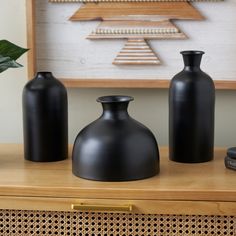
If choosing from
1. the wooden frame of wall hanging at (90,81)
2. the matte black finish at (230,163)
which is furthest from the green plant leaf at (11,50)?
the matte black finish at (230,163)

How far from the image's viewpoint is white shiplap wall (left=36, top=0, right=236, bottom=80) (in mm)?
1389

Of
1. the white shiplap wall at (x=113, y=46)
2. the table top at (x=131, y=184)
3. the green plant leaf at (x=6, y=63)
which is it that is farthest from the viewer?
the white shiplap wall at (x=113, y=46)

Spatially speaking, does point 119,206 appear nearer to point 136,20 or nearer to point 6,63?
point 6,63

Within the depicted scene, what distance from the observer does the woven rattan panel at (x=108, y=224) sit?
1059 mm

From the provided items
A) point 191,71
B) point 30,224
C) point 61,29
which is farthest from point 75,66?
point 30,224

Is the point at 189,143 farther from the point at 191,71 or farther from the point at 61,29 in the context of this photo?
the point at 61,29

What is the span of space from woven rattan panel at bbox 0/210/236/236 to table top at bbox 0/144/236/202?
43 mm

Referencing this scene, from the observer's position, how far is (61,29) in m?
1.44

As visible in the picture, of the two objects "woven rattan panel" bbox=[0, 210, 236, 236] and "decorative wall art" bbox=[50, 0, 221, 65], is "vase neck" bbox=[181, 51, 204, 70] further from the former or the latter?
"woven rattan panel" bbox=[0, 210, 236, 236]

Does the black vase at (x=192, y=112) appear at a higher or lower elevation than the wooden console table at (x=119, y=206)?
higher

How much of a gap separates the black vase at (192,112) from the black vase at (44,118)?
0.81ft

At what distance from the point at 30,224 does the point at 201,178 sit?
0.34 meters

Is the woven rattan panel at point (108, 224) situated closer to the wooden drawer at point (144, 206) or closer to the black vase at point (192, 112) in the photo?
the wooden drawer at point (144, 206)

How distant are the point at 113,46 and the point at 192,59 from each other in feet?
0.88
